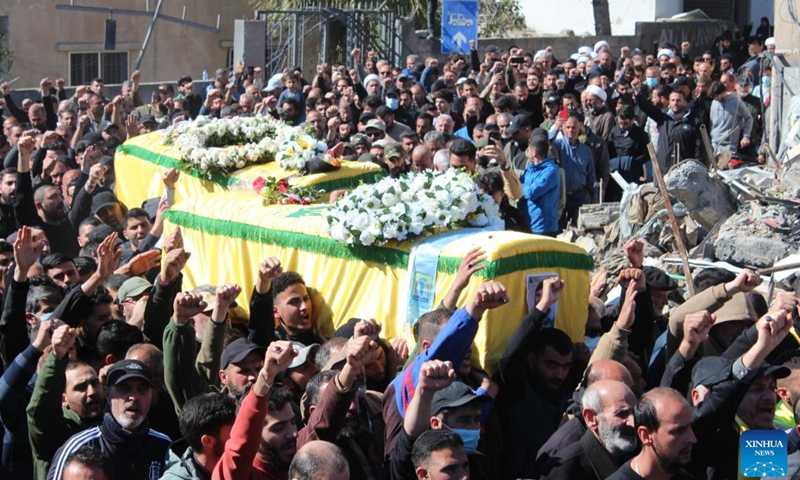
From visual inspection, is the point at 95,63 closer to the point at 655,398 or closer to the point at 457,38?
the point at 457,38

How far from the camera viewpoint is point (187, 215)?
Result: 345 inches

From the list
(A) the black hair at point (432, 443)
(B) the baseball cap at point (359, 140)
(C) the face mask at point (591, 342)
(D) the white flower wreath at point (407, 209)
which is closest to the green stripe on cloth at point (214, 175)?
(B) the baseball cap at point (359, 140)

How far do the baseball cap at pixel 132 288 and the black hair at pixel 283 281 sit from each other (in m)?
0.78

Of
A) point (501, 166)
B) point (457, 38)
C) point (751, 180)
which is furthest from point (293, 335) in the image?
point (457, 38)

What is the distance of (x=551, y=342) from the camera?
6422 millimetres

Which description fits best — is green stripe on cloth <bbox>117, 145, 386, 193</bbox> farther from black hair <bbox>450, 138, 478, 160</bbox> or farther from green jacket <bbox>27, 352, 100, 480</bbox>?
green jacket <bbox>27, 352, 100, 480</bbox>

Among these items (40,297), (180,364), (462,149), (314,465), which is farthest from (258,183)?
(314,465)

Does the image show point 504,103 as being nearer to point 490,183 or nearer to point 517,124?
point 517,124

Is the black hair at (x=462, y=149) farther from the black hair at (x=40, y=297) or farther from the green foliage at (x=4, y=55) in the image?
the green foliage at (x=4, y=55)

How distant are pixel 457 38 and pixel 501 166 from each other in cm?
1124

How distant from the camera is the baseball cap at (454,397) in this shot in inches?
219

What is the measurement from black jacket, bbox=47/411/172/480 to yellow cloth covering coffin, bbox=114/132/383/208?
3853mm

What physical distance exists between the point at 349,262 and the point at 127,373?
2179 millimetres

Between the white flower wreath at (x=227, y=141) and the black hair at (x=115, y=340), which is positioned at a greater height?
the white flower wreath at (x=227, y=141)
